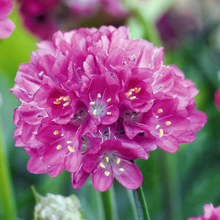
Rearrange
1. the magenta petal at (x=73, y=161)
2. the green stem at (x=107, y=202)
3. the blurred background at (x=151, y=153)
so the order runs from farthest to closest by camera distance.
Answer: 1. the blurred background at (x=151, y=153)
2. the green stem at (x=107, y=202)
3. the magenta petal at (x=73, y=161)

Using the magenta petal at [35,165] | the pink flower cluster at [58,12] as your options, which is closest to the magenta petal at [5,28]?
the magenta petal at [35,165]

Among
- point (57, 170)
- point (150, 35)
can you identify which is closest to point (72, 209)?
point (57, 170)

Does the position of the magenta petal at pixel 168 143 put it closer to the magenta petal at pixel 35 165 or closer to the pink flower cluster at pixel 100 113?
the pink flower cluster at pixel 100 113

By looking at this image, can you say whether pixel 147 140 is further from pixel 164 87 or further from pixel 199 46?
pixel 199 46

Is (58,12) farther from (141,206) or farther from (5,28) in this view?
(141,206)

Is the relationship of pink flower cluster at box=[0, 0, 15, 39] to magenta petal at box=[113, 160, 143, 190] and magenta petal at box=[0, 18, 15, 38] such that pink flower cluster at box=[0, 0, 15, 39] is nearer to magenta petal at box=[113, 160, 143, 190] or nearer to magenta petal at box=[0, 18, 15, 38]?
magenta petal at box=[0, 18, 15, 38]

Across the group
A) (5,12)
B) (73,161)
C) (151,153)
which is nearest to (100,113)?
(73,161)
